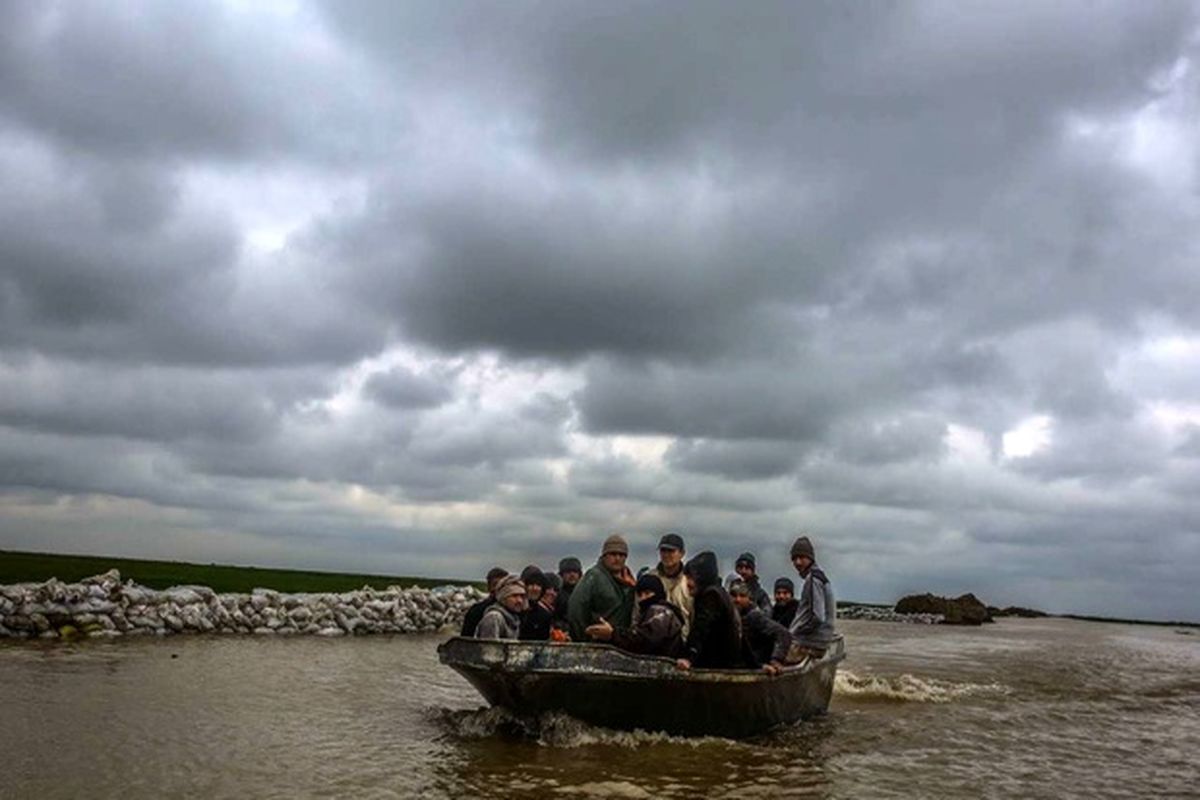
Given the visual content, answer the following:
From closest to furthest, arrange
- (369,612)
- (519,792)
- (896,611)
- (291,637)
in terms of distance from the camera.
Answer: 1. (519,792)
2. (291,637)
3. (369,612)
4. (896,611)

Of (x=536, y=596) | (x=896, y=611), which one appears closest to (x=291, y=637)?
(x=536, y=596)

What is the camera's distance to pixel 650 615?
10414mm

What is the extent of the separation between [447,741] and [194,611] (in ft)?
44.0

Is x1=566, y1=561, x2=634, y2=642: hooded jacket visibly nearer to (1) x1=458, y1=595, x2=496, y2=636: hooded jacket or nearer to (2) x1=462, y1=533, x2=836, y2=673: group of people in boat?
(2) x1=462, y1=533, x2=836, y2=673: group of people in boat

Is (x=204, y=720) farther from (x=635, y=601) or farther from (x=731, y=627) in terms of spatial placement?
(x=731, y=627)

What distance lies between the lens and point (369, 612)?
2608 cm

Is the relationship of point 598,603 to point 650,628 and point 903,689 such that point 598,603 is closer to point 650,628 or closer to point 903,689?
point 650,628

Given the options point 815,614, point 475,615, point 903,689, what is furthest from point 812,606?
point 903,689

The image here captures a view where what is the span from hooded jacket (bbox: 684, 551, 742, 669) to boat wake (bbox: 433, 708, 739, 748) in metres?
0.86

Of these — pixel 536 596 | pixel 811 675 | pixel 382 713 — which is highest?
pixel 536 596

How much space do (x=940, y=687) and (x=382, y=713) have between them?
11.5 metres

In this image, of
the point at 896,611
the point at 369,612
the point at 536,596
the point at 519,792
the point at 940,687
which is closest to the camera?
the point at 519,792

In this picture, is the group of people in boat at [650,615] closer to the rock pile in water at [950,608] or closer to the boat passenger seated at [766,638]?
the boat passenger seated at [766,638]

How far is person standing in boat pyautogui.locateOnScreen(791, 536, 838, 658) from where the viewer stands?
1300cm
